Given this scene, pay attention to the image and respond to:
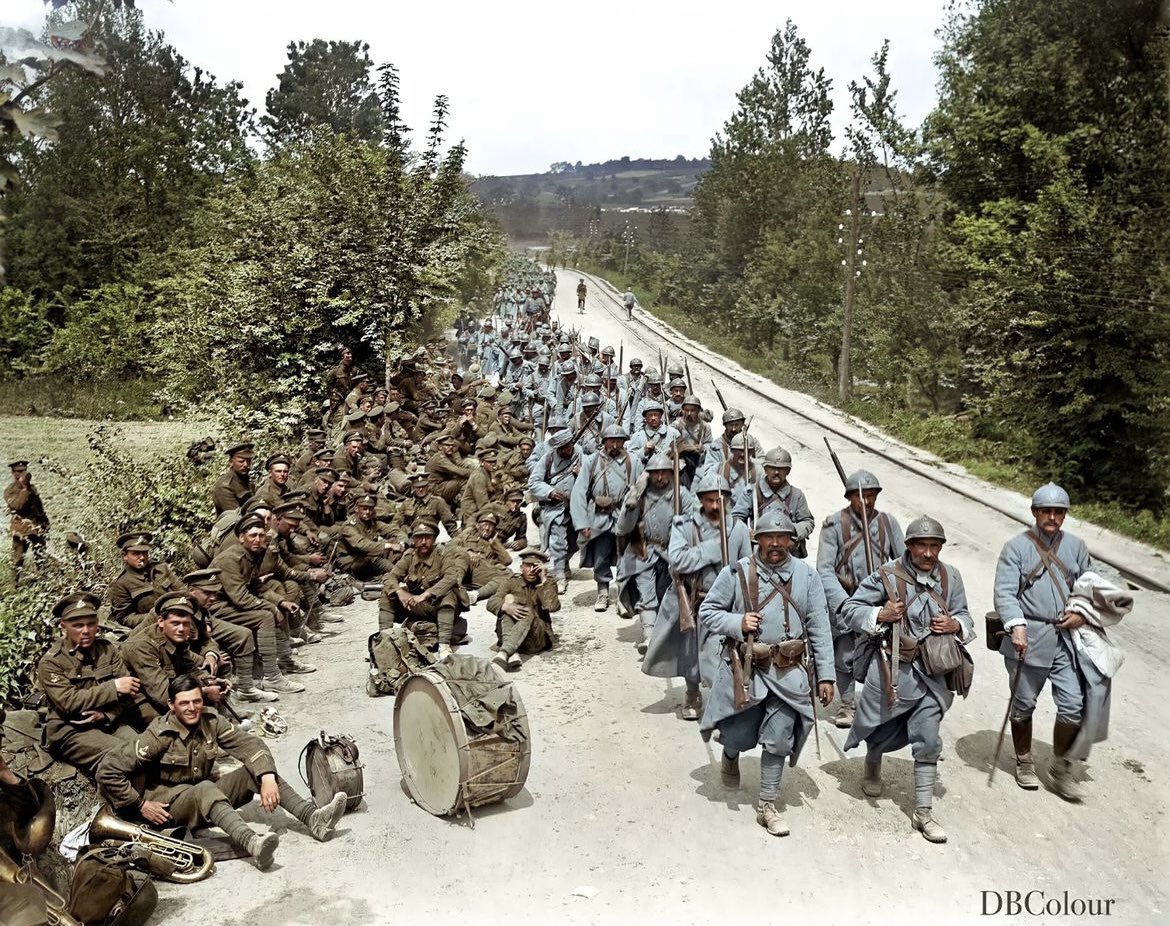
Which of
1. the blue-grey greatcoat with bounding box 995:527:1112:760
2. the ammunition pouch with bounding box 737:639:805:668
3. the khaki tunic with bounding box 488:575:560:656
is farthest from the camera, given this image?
the khaki tunic with bounding box 488:575:560:656

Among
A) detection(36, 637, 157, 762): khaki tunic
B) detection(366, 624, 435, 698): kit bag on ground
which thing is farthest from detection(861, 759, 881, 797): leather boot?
detection(36, 637, 157, 762): khaki tunic

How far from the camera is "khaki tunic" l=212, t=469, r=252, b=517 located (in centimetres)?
1196

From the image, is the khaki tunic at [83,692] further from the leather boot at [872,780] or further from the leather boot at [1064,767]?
the leather boot at [1064,767]

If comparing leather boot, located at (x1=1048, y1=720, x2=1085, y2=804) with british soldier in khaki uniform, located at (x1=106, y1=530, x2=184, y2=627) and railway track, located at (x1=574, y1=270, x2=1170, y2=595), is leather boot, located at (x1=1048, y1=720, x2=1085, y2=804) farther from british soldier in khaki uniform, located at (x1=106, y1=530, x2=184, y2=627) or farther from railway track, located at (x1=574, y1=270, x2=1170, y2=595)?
british soldier in khaki uniform, located at (x1=106, y1=530, x2=184, y2=627)

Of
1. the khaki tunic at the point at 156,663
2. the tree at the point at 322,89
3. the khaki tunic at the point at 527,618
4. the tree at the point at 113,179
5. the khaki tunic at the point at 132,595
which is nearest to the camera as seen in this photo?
the khaki tunic at the point at 156,663

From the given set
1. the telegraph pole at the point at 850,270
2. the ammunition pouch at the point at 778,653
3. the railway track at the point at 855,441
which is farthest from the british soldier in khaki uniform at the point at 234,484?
the telegraph pole at the point at 850,270

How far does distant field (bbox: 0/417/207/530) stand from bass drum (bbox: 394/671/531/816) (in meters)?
8.19

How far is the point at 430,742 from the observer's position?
22.9 feet

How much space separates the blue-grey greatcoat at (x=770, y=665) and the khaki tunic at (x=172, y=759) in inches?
116

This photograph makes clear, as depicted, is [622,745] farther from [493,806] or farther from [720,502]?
[720,502]

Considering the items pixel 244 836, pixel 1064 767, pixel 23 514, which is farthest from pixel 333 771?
pixel 23 514

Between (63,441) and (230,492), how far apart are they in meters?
8.57

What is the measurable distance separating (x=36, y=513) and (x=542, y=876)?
27.7 feet

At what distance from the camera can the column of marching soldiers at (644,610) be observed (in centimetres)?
681
